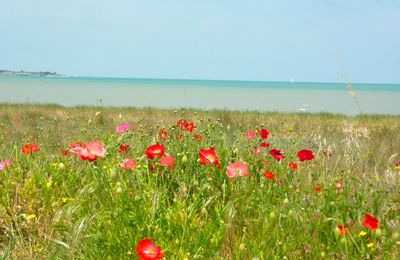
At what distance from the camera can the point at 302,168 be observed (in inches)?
162

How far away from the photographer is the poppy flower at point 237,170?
2787 millimetres

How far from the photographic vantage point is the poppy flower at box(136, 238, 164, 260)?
190 centimetres

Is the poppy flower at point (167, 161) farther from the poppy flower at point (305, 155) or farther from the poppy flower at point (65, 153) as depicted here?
the poppy flower at point (65, 153)

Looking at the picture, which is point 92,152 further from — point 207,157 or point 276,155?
point 276,155

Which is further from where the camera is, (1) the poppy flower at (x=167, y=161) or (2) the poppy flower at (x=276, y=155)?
(2) the poppy flower at (x=276, y=155)

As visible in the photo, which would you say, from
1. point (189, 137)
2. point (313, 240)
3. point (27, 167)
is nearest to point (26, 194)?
point (27, 167)

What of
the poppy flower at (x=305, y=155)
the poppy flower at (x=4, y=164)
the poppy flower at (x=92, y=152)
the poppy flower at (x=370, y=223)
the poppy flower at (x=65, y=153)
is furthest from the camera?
the poppy flower at (x=65, y=153)

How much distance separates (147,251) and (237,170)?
3.18 feet

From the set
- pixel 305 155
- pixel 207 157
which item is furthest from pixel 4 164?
pixel 305 155

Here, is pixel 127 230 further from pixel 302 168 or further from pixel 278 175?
pixel 302 168

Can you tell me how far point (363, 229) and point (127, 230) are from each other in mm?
1135

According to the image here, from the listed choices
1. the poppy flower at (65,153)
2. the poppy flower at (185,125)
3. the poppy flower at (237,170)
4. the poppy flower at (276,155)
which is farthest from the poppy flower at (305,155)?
the poppy flower at (65,153)

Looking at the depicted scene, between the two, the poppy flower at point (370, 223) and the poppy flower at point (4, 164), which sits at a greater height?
the poppy flower at point (4, 164)

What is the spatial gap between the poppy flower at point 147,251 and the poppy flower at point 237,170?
36.5 inches
